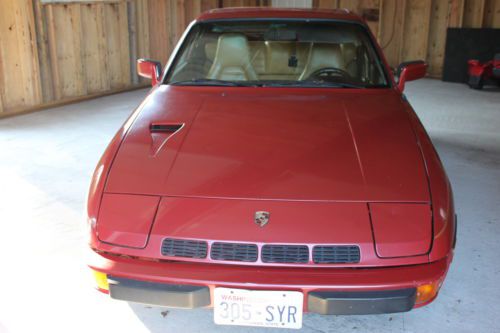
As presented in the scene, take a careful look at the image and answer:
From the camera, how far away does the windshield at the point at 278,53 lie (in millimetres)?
3045

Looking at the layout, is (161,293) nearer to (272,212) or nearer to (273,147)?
(272,212)

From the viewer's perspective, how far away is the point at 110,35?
7605mm

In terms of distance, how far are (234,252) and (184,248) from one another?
177 mm

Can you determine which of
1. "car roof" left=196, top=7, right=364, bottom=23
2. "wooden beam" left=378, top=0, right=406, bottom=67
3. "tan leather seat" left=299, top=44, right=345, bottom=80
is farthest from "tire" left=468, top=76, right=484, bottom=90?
"tan leather seat" left=299, top=44, right=345, bottom=80

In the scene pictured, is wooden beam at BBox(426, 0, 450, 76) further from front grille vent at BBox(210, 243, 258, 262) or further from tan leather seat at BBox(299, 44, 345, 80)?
front grille vent at BBox(210, 243, 258, 262)

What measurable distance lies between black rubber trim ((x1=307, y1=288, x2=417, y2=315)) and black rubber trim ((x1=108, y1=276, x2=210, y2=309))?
38cm

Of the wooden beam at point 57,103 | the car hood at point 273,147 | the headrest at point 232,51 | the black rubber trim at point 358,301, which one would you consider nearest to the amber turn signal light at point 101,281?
the car hood at point 273,147

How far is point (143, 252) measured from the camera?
1.82 metres

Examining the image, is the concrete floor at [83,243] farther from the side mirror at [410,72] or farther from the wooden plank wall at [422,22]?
the wooden plank wall at [422,22]

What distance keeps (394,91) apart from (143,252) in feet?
5.46

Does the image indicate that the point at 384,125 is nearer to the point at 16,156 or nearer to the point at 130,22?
the point at 16,156

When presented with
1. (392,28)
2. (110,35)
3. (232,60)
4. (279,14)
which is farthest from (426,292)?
(392,28)

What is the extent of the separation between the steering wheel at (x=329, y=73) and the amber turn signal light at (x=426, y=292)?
148 centimetres

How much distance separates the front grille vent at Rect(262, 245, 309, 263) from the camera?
178cm
